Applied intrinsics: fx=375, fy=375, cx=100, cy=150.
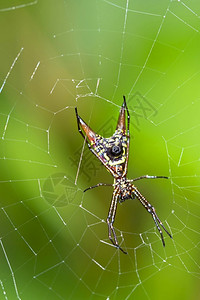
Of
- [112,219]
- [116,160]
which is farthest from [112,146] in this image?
[112,219]

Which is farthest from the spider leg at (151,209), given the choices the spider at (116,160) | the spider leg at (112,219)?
the spider leg at (112,219)

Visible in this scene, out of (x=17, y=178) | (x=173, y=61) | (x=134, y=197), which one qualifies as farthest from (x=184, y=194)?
(x=17, y=178)

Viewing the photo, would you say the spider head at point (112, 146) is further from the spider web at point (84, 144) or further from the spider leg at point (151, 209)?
the spider leg at point (151, 209)

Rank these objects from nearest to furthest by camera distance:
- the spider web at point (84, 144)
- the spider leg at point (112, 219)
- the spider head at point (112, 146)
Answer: the spider web at point (84, 144), the spider head at point (112, 146), the spider leg at point (112, 219)

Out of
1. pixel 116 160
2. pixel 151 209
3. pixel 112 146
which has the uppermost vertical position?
pixel 112 146

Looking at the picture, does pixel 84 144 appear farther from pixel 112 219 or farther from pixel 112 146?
pixel 112 219

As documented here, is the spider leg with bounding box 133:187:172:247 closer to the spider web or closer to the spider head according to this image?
the spider web

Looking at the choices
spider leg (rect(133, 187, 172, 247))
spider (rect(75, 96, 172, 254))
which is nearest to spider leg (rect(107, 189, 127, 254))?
spider (rect(75, 96, 172, 254))
